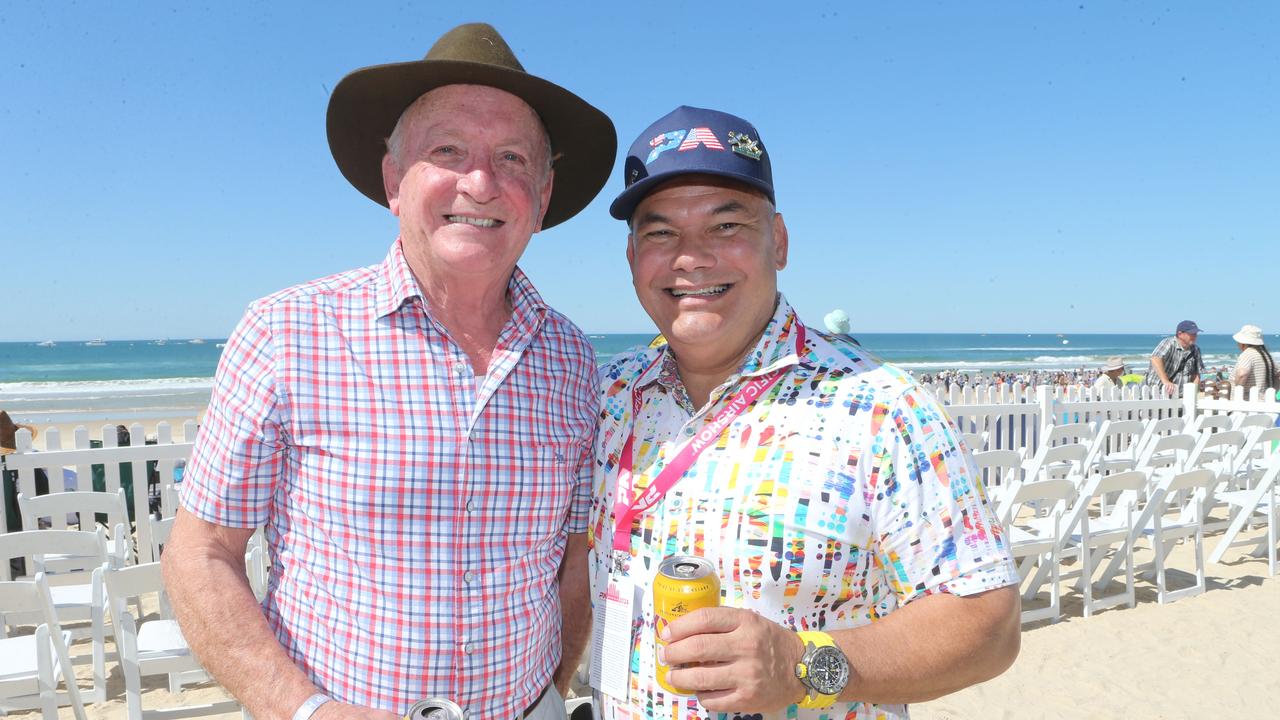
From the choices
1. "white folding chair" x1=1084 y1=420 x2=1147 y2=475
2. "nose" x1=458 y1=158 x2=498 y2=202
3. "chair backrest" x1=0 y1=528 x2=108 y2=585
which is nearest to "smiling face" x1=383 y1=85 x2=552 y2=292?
"nose" x1=458 y1=158 x2=498 y2=202

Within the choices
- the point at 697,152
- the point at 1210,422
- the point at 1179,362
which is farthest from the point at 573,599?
the point at 1179,362

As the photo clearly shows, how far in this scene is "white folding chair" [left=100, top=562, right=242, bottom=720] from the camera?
3281mm

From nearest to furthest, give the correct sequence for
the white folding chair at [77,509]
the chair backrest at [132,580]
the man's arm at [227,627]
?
the man's arm at [227,627] < the chair backrest at [132,580] < the white folding chair at [77,509]

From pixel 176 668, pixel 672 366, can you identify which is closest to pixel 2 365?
pixel 176 668

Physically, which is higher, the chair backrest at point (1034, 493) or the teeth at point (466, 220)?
the teeth at point (466, 220)

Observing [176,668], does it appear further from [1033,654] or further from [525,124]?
[1033,654]

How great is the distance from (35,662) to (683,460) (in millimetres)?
3877

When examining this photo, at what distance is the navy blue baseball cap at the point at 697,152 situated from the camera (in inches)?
64.9

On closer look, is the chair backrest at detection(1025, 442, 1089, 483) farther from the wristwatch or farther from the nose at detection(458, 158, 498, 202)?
the nose at detection(458, 158, 498, 202)

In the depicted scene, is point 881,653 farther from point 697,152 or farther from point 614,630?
point 697,152

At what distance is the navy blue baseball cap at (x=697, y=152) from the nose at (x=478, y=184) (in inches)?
12.5

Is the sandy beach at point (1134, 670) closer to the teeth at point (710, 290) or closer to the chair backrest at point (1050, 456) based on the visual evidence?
the chair backrest at point (1050, 456)

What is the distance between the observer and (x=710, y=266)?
1.71 m

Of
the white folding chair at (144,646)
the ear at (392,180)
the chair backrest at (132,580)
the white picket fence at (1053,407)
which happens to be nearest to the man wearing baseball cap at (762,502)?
the ear at (392,180)
